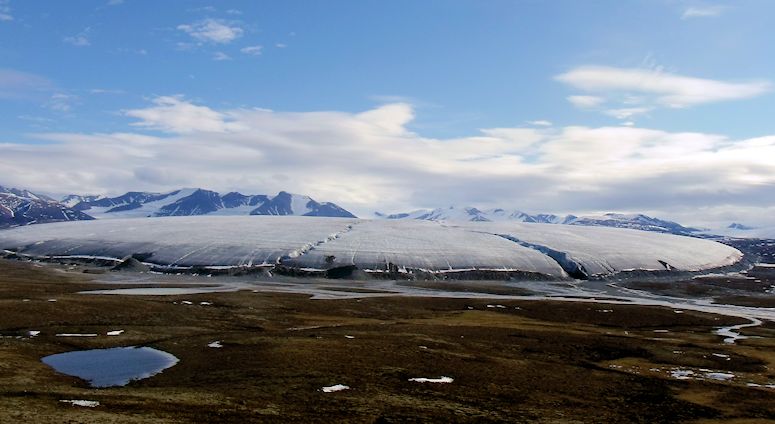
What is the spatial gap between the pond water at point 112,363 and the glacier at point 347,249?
97838mm

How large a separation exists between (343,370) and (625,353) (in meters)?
30.4

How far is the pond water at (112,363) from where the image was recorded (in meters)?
37.1

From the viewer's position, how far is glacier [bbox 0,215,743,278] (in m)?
149

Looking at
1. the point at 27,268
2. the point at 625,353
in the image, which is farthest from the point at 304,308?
the point at 27,268

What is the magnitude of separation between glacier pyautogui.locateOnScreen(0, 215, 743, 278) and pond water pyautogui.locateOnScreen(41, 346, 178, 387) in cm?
9784

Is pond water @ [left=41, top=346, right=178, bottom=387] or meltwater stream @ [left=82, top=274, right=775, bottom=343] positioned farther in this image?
meltwater stream @ [left=82, top=274, right=775, bottom=343]

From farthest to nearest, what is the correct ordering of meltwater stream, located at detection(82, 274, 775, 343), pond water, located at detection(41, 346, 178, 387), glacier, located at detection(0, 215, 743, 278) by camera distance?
glacier, located at detection(0, 215, 743, 278) → meltwater stream, located at detection(82, 274, 775, 343) → pond water, located at detection(41, 346, 178, 387)

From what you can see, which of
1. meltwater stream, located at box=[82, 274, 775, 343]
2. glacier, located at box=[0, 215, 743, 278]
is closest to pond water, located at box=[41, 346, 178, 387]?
meltwater stream, located at box=[82, 274, 775, 343]

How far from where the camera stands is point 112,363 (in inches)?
1628

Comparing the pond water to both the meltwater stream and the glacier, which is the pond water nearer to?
the meltwater stream

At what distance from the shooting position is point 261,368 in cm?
3950

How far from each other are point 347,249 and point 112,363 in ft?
A: 379

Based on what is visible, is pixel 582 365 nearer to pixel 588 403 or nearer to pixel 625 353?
pixel 625 353

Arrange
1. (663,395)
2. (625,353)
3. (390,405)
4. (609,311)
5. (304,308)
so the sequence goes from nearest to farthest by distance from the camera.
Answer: (390,405) → (663,395) → (625,353) → (304,308) → (609,311)
